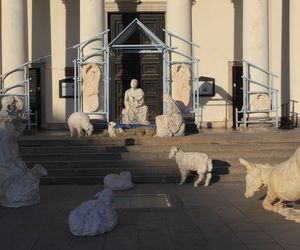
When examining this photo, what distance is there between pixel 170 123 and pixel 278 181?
720 cm

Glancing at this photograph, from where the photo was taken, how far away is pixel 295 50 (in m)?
20.9

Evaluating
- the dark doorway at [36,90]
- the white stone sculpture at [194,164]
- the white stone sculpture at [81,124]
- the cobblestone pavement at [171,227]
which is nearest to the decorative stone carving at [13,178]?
the cobblestone pavement at [171,227]

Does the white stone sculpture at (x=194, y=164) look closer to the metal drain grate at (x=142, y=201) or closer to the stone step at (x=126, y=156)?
the metal drain grate at (x=142, y=201)

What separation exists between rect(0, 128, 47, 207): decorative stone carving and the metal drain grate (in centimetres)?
147

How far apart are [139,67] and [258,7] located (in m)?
5.69

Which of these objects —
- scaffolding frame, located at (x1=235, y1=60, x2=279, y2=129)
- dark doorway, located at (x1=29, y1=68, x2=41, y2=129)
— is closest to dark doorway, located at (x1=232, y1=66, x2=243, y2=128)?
scaffolding frame, located at (x1=235, y1=60, x2=279, y2=129)

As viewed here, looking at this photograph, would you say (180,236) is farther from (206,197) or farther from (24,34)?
(24,34)

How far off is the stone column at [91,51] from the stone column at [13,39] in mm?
1989

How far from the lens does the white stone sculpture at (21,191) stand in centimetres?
955

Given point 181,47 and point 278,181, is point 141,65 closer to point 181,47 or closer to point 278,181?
point 181,47

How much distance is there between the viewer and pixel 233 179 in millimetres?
12648

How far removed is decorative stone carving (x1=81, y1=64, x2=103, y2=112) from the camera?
676 inches

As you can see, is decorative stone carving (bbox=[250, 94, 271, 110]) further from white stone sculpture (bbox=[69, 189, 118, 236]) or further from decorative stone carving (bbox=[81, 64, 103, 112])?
white stone sculpture (bbox=[69, 189, 118, 236])

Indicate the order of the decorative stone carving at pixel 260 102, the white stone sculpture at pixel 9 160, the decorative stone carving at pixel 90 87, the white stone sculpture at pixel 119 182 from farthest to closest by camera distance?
the decorative stone carving at pixel 260 102 → the decorative stone carving at pixel 90 87 → the white stone sculpture at pixel 119 182 → the white stone sculpture at pixel 9 160
